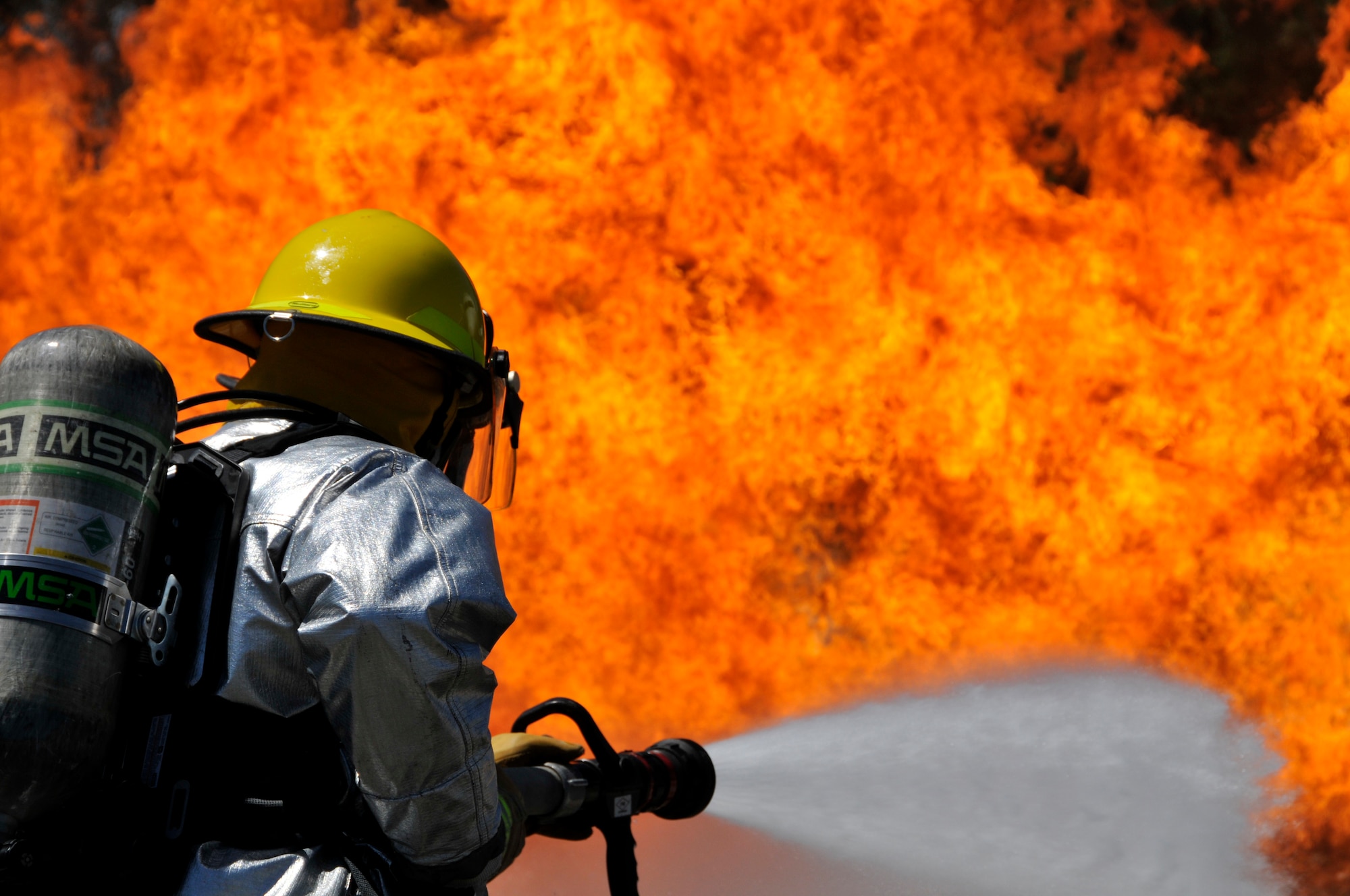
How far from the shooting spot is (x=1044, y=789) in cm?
524

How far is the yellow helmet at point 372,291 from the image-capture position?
7.42ft

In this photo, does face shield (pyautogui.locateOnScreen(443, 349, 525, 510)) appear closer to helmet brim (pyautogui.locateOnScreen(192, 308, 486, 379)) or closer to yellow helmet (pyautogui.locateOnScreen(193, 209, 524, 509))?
yellow helmet (pyautogui.locateOnScreen(193, 209, 524, 509))

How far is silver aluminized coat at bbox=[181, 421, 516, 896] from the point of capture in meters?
1.60

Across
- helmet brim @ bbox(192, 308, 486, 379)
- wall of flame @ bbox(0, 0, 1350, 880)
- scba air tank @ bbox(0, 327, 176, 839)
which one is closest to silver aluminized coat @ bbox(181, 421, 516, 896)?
scba air tank @ bbox(0, 327, 176, 839)

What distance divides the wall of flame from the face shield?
288cm

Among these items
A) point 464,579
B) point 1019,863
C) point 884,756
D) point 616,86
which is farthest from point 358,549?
point 616,86

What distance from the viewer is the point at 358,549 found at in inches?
64.3

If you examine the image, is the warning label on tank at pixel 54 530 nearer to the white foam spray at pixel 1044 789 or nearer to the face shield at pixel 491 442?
the face shield at pixel 491 442

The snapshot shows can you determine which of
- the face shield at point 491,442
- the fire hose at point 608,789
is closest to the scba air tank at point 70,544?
the face shield at point 491,442

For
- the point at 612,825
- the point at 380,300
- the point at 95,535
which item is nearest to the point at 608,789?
the point at 612,825

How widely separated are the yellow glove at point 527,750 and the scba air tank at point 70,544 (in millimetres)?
1115

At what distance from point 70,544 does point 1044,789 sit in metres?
4.71

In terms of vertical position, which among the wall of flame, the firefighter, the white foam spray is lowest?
the firefighter

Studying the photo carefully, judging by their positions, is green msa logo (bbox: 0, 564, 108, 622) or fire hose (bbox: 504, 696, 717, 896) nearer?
green msa logo (bbox: 0, 564, 108, 622)
